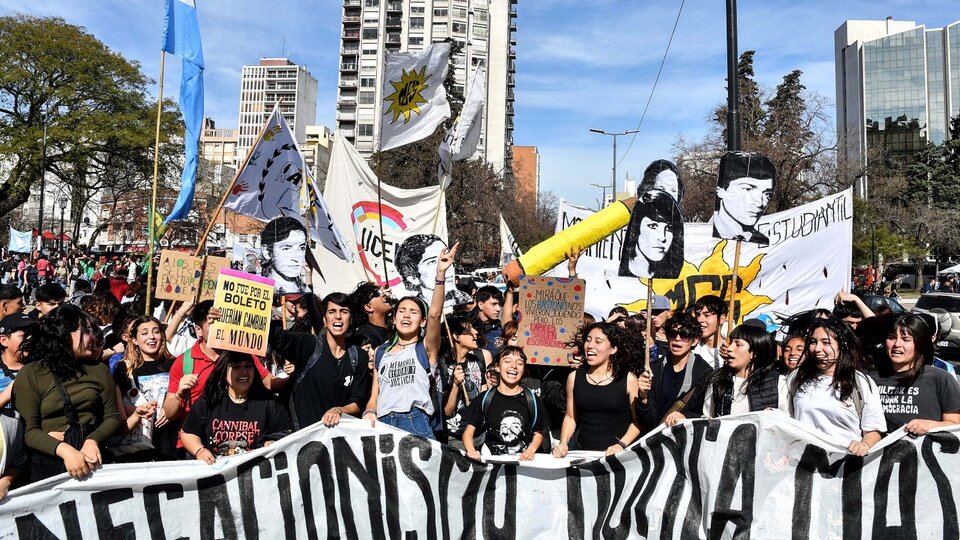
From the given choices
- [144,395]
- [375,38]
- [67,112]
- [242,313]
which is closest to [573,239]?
[242,313]

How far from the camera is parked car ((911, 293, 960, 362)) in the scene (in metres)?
14.4

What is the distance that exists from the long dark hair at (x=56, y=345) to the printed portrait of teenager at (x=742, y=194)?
13.7 ft

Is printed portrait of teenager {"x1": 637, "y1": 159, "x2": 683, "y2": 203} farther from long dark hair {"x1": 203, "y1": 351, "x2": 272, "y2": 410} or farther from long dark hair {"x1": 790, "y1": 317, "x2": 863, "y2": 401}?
long dark hair {"x1": 203, "y1": 351, "x2": 272, "y2": 410}

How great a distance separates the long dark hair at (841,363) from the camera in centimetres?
400

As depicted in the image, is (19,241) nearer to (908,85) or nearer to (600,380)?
(600,380)

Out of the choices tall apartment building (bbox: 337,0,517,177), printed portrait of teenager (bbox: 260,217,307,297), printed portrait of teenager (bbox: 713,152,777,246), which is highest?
tall apartment building (bbox: 337,0,517,177)

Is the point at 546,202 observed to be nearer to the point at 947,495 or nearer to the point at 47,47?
the point at 47,47

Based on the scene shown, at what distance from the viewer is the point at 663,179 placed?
5484mm

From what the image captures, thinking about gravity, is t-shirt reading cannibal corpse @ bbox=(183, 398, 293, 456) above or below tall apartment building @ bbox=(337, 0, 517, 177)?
below

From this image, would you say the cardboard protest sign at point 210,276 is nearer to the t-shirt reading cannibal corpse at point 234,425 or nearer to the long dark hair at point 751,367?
the t-shirt reading cannibal corpse at point 234,425

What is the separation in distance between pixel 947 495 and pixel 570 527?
1.93m

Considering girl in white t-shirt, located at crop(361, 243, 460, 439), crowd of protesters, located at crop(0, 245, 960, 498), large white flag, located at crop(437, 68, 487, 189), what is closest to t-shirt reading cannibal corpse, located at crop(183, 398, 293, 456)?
crowd of protesters, located at crop(0, 245, 960, 498)

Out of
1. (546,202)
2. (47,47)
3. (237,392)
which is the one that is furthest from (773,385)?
(546,202)

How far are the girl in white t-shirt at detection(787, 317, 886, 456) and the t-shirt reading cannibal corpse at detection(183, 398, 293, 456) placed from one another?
9.35 feet
